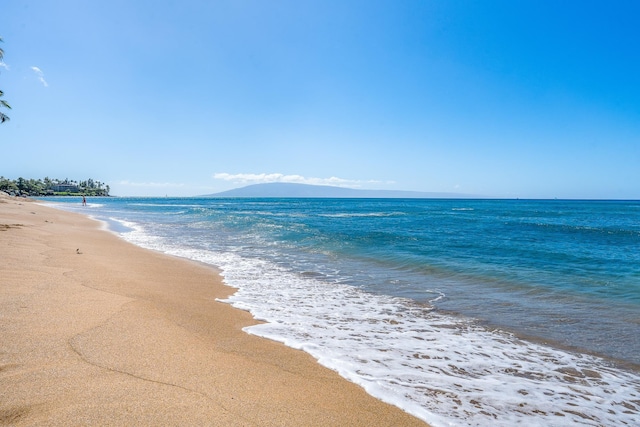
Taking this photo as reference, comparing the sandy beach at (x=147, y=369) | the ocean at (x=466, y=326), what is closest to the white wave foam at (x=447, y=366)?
the ocean at (x=466, y=326)


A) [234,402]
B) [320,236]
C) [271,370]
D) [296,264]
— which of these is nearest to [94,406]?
[234,402]

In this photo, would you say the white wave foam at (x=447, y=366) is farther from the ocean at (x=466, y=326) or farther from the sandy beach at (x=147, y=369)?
the sandy beach at (x=147, y=369)

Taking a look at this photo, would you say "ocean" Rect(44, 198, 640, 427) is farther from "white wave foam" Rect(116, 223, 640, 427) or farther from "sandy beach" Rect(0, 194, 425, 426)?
"sandy beach" Rect(0, 194, 425, 426)

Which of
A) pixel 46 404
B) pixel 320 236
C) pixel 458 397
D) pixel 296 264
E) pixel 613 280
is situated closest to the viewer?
pixel 46 404

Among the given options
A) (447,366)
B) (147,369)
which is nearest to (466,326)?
(447,366)

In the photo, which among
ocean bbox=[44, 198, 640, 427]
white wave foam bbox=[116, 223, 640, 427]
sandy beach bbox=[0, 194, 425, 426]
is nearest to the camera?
sandy beach bbox=[0, 194, 425, 426]

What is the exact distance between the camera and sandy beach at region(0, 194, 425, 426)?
121 inches

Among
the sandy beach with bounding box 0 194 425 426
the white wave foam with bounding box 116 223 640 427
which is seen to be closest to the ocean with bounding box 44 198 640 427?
the white wave foam with bounding box 116 223 640 427

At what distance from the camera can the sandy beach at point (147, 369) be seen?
3.07 meters

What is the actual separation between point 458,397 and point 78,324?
547 cm

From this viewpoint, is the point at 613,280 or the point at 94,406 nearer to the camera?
the point at 94,406

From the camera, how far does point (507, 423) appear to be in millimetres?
3668

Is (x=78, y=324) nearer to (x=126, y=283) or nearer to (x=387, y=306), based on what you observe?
(x=126, y=283)

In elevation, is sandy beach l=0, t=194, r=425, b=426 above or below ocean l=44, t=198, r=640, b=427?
above
